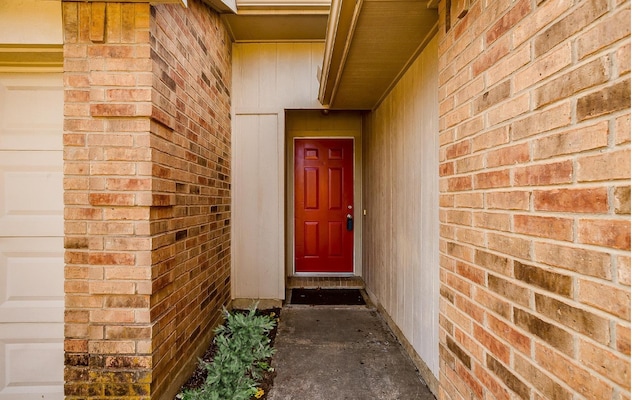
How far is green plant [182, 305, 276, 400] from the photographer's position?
2.02 metres

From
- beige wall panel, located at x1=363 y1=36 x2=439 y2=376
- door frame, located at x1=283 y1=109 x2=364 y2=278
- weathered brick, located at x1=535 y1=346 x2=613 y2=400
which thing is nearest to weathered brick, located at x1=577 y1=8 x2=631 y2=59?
weathered brick, located at x1=535 y1=346 x2=613 y2=400

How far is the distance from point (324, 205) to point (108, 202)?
10.5 ft

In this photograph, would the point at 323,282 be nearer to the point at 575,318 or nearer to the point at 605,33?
the point at 575,318

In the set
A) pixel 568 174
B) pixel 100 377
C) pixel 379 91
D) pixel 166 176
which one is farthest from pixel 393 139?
pixel 100 377

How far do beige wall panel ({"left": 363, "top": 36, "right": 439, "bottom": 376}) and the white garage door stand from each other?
222cm

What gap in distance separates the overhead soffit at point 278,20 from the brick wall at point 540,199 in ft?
6.74

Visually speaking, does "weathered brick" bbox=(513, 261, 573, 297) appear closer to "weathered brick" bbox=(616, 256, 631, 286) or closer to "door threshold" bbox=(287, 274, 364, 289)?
"weathered brick" bbox=(616, 256, 631, 286)

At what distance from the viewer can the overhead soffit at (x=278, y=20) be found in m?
3.11

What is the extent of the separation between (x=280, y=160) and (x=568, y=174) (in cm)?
309

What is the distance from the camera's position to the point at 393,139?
3080mm

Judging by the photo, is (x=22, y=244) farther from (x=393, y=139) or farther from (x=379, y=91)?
(x=379, y=91)

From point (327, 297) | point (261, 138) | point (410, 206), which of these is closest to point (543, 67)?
point (410, 206)

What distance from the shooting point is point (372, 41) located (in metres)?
2.15

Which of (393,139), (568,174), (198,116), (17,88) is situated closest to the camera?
(568,174)
